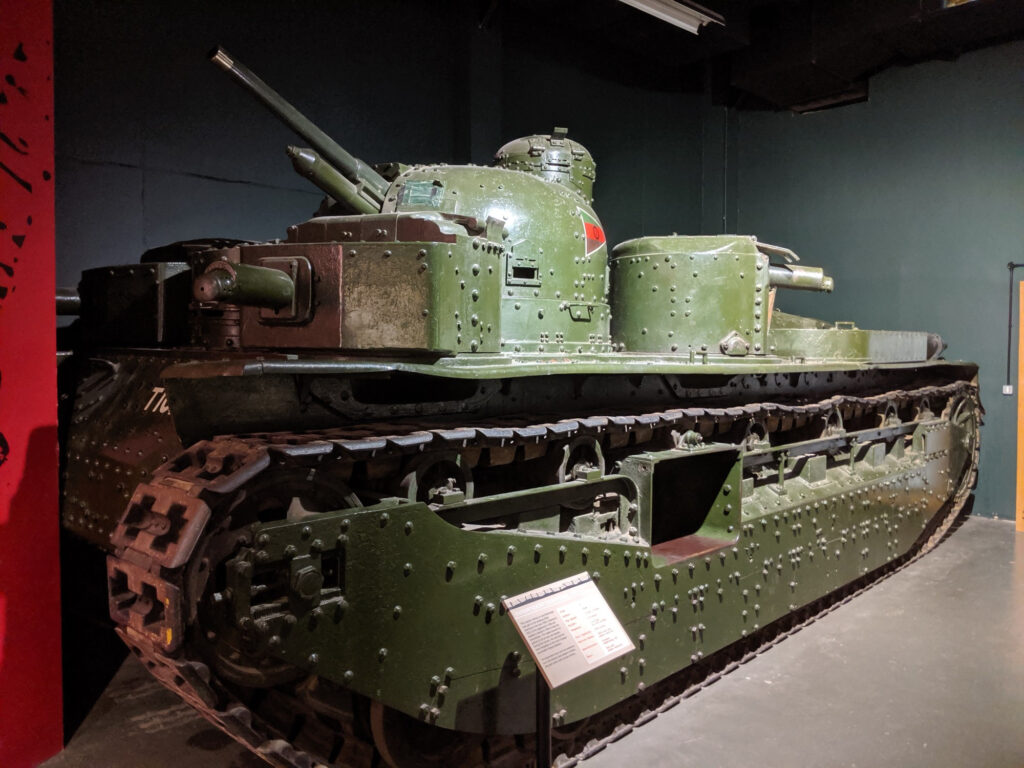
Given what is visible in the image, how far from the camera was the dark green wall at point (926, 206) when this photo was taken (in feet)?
27.6

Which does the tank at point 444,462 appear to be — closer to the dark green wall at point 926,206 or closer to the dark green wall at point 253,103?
the dark green wall at point 253,103

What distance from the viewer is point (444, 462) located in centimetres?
311

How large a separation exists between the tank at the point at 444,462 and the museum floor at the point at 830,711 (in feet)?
0.90

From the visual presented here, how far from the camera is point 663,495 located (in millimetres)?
4828

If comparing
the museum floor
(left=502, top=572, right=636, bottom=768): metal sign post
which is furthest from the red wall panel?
(left=502, top=572, right=636, bottom=768): metal sign post

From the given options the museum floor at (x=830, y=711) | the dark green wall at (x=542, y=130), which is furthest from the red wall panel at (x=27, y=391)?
the dark green wall at (x=542, y=130)

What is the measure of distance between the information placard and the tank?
0.44 meters

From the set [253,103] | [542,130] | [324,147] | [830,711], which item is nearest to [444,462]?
[830,711]

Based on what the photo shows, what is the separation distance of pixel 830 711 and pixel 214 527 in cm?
350

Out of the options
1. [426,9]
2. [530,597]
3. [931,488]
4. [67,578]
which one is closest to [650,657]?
[530,597]

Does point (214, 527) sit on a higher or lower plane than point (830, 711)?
higher

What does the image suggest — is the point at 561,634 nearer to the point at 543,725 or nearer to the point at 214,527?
the point at 543,725

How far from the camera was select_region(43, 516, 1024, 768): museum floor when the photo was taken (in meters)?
3.77

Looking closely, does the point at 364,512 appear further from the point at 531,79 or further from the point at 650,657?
the point at 531,79
